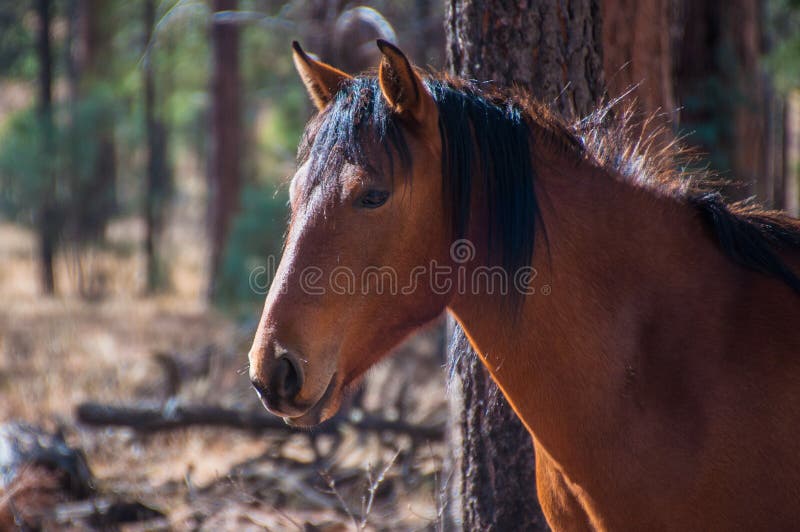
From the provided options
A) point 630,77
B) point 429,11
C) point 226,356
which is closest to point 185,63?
point 429,11

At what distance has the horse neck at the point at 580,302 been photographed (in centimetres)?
220

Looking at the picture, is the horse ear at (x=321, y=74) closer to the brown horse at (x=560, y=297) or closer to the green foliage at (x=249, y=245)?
the brown horse at (x=560, y=297)

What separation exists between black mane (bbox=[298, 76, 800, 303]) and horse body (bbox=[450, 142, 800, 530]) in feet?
0.21

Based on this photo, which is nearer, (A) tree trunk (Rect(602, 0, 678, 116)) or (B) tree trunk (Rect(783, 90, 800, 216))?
(A) tree trunk (Rect(602, 0, 678, 116))

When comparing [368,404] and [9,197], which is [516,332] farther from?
[9,197]

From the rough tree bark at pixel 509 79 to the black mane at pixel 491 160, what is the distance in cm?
74

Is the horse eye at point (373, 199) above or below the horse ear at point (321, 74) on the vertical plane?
below

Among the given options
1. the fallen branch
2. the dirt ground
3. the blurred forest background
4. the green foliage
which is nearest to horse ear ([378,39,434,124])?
the blurred forest background

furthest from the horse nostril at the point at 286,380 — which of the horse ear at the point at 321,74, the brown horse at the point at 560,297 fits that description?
the horse ear at the point at 321,74

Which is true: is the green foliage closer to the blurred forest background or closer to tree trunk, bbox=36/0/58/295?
the blurred forest background

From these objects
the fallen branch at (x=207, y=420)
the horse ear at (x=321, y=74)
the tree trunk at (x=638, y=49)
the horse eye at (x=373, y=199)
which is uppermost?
the tree trunk at (x=638, y=49)

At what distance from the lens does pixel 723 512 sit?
207cm

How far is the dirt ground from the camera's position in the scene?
15.1 ft

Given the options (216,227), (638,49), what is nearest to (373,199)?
(638,49)
